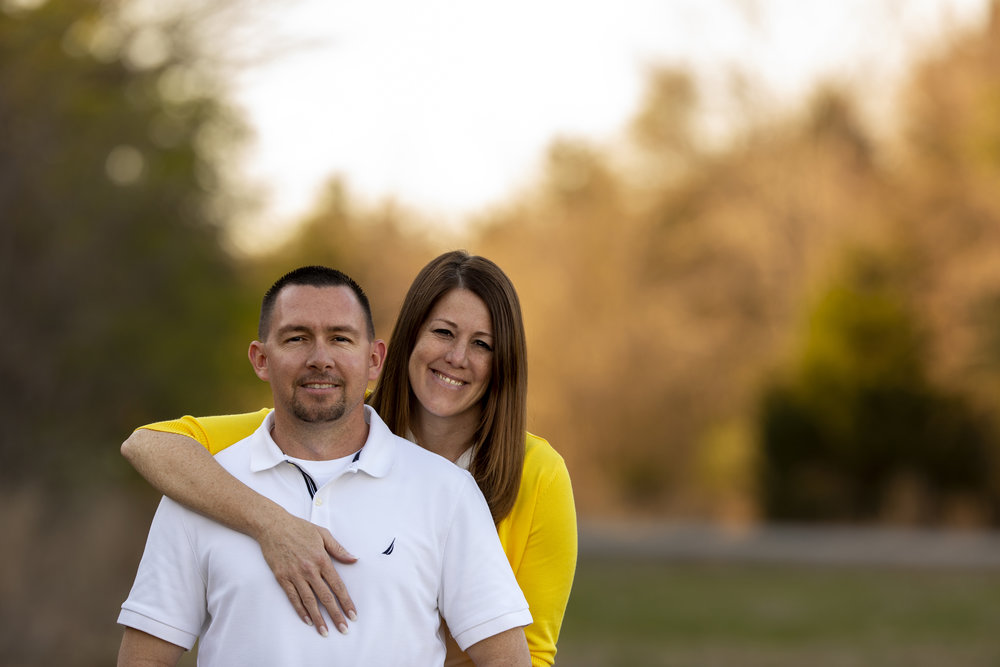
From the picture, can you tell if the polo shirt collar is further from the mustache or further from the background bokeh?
A: the background bokeh

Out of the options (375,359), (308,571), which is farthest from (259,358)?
(308,571)

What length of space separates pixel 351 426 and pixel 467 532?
39 cm

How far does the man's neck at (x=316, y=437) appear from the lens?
309cm

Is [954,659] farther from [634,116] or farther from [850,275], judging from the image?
[634,116]

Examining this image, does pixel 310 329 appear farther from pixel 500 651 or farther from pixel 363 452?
pixel 500 651

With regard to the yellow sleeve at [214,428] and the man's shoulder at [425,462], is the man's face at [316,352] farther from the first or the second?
the yellow sleeve at [214,428]

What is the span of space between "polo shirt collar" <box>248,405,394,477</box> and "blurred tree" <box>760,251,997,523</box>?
708 inches

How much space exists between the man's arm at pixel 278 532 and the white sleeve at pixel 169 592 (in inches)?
3.7

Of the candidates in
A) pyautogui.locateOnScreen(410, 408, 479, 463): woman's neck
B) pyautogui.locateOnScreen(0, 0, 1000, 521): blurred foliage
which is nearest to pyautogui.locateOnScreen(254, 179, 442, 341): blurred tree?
pyautogui.locateOnScreen(0, 0, 1000, 521): blurred foliage

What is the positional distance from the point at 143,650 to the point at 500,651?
0.82 metres

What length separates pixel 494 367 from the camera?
143 inches

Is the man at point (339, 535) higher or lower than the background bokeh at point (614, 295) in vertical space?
lower

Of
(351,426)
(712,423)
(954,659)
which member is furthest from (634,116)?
(351,426)

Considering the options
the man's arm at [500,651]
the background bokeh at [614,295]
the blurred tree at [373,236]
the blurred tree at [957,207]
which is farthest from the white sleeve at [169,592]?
the blurred tree at [373,236]
